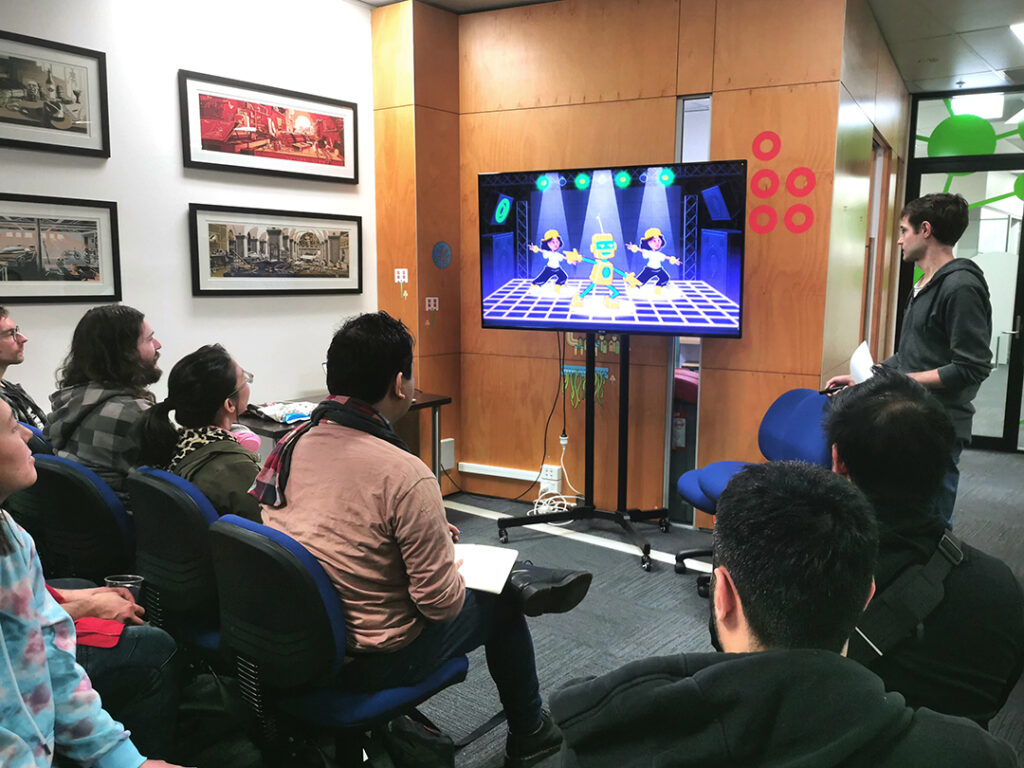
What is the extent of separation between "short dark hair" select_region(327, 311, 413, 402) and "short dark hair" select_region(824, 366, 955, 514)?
994mm

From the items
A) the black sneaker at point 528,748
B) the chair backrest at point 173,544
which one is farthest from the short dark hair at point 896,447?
the chair backrest at point 173,544

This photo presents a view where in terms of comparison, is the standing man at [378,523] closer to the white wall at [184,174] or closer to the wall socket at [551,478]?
the white wall at [184,174]

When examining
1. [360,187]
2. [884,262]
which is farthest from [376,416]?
[884,262]

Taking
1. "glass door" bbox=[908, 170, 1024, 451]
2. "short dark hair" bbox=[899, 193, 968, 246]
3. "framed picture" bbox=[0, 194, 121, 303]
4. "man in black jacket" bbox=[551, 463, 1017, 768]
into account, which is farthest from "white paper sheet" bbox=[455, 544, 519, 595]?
"glass door" bbox=[908, 170, 1024, 451]

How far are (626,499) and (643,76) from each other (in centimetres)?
223

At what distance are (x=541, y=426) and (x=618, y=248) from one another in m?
1.23

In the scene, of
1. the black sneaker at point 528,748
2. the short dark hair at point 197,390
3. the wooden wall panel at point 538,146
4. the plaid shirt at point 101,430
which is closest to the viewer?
the black sneaker at point 528,748

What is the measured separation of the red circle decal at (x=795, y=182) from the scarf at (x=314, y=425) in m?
2.63

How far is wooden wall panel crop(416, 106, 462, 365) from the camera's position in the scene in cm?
424

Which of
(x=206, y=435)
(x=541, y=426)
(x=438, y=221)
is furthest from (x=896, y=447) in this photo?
(x=438, y=221)

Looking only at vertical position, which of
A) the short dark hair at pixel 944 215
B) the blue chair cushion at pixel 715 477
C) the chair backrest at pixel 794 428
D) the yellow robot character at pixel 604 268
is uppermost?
the short dark hair at pixel 944 215

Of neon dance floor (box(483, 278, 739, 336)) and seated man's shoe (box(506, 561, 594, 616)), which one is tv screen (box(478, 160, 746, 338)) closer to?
neon dance floor (box(483, 278, 739, 336))

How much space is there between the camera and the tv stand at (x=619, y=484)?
3842mm

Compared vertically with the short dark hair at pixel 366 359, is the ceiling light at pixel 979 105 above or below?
above
